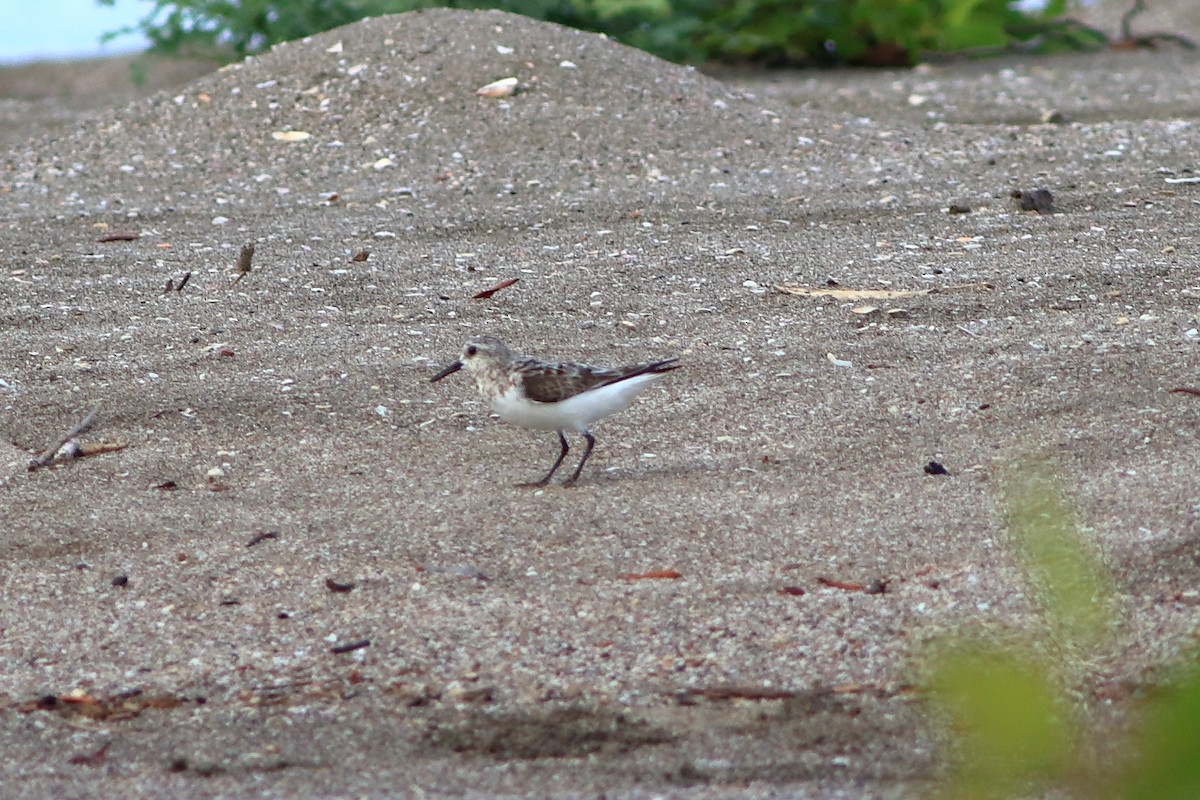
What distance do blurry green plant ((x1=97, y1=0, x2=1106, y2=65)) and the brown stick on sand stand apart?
6.64 m

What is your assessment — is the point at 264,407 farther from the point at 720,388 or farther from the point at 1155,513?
the point at 1155,513

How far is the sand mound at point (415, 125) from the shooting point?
8539 millimetres

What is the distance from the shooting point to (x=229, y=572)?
4086 mm

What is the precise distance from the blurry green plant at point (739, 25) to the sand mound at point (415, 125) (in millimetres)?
1421

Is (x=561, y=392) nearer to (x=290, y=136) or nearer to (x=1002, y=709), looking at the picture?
(x=1002, y=709)

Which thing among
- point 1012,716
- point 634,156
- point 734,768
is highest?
point 1012,716

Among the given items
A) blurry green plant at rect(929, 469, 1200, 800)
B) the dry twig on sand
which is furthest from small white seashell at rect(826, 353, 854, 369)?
blurry green plant at rect(929, 469, 1200, 800)

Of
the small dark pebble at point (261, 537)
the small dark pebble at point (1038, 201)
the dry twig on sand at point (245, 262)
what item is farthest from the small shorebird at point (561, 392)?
the small dark pebble at point (1038, 201)

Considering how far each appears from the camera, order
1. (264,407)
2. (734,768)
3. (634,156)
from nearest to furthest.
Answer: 1. (734,768)
2. (264,407)
3. (634,156)

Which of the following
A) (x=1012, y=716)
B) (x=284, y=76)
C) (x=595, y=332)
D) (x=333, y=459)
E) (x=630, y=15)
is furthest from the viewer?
(x=630, y=15)

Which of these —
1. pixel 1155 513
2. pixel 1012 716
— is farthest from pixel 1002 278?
pixel 1012 716

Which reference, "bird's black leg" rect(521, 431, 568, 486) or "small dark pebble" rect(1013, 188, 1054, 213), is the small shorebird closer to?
"bird's black leg" rect(521, 431, 568, 486)

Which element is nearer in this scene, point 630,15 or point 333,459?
point 333,459

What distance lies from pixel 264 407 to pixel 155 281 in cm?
187
